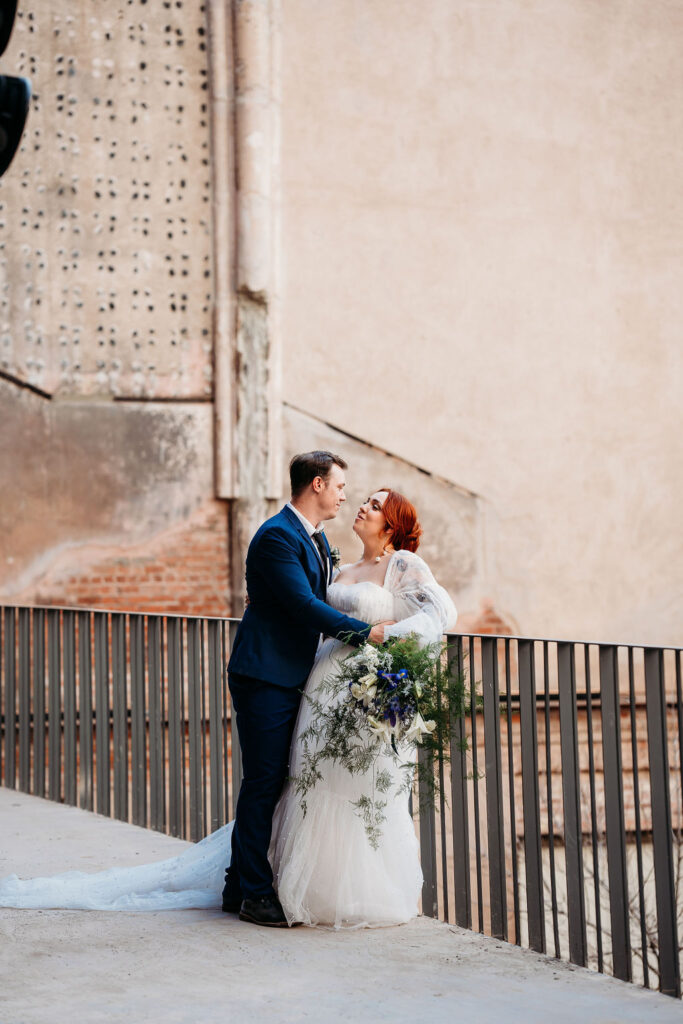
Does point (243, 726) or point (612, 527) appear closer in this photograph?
point (243, 726)

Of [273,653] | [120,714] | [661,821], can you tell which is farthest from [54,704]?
[661,821]

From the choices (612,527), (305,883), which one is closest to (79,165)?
(612,527)

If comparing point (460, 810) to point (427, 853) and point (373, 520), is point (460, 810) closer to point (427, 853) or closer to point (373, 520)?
point (427, 853)

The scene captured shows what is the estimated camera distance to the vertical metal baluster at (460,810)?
472 centimetres

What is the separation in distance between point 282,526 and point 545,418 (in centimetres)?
773

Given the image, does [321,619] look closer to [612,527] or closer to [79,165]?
[79,165]

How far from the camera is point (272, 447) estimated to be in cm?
1109

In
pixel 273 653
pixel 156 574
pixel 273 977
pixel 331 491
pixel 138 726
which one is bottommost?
pixel 273 977

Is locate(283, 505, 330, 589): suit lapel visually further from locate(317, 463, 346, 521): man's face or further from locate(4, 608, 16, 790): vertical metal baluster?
locate(4, 608, 16, 790): vertical metal baluster

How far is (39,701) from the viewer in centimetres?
788

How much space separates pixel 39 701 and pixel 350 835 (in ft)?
13.1

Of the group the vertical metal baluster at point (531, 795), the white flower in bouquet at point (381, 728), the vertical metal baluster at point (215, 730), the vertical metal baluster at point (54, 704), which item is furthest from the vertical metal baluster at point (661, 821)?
the vertical metal baluster at point (54, 704)

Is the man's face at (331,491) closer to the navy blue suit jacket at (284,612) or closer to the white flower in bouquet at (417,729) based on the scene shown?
the navy blue suit jacket at (284,612)

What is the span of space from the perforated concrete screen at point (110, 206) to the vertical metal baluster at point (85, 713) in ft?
11.6
